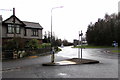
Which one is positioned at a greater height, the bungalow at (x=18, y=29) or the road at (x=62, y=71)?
the bungalow at (x=18, y=29)

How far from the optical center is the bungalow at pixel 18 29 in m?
33.5

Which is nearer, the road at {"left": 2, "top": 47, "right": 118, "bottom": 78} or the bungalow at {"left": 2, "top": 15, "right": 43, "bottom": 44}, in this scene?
the road at {"left": 2, "top": 47, "right": 118, "bottom": 78}

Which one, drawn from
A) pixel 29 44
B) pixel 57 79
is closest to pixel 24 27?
pixel 29 44

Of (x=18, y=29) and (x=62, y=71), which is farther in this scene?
(x=18, y=29)

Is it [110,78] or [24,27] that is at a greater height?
[24,27]

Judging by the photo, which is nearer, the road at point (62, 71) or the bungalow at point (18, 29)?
the road at point (62, 71)

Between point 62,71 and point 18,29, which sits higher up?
point 18,29

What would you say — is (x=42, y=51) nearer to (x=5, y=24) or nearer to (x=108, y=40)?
(x=5, y=24)

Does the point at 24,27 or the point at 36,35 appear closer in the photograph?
the point at 24,27

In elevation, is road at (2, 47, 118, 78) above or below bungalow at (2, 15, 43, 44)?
below

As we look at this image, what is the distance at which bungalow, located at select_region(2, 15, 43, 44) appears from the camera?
110 ft

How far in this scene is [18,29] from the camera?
3541cm

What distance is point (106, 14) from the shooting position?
72625 millimetres

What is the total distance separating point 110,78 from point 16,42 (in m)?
Answer: 17.7
